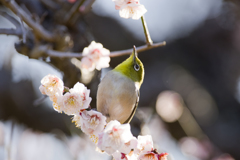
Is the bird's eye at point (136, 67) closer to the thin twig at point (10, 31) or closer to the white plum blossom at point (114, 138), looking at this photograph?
the white plum blossom at point (114, 138)

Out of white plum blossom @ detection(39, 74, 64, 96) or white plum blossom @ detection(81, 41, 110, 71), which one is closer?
white plum blossom @ detection(39, 74, 64, 96)

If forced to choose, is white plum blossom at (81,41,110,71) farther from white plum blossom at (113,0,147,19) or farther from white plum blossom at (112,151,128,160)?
white plum blossom at (112,151,128,160)

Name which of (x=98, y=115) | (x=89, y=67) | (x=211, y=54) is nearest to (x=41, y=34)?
(x=89, y=67)

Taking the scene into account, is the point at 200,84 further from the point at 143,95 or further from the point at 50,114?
the point at 50,114

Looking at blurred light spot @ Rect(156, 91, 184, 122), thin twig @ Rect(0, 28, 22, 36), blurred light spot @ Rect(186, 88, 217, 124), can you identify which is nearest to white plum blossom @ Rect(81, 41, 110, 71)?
thin twig @ Rect(0, 28, 22, 36)

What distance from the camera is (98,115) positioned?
1210 millimetres

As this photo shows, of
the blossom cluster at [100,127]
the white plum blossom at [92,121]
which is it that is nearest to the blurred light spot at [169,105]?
the blossom cluster at [100,127]

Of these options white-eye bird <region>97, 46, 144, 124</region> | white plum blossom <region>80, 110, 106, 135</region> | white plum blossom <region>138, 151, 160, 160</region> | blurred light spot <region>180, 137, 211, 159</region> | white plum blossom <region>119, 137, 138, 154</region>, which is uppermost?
white plum blossom <region>80, 110, 106, 135</region>

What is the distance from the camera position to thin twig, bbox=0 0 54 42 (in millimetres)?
1635

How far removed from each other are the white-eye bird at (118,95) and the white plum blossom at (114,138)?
50 cm

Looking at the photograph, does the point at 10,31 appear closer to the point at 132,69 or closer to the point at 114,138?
the point at 132,69

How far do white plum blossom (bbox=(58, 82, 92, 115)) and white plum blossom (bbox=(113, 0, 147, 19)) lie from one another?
1.68ft

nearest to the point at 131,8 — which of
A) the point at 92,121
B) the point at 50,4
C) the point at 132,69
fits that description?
the point at 132,69

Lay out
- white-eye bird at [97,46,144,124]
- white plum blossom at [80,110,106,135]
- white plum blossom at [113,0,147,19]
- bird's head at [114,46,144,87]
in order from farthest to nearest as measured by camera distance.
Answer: bird's head at [114,46,144,87]
white-eye bird at [97,46,144,124]
white plum blossom at [113,0,147,19]
white plum blossom at [80,110,106,135]
